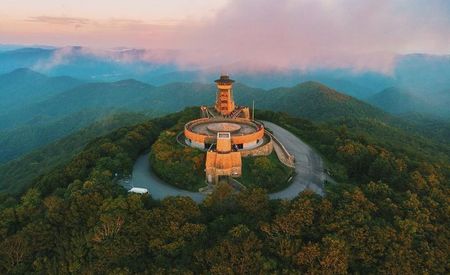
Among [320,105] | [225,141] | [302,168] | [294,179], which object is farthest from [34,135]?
[294,179]

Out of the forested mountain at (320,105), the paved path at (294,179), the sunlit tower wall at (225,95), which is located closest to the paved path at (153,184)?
the paved path at (294,179)

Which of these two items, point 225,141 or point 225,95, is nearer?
point 225,141

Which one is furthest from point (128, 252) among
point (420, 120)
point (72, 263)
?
point (420, 120)

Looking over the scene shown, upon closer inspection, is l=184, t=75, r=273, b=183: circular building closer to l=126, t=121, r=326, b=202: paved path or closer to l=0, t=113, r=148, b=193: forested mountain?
l=126, t=121, r=326, b=202: paved path

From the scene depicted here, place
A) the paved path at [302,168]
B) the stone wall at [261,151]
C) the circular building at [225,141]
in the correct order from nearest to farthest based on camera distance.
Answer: the paved path at [302,168] < the circular building at [225,141] < the stone wall at [261,151]

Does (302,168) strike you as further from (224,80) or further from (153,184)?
(224,80)

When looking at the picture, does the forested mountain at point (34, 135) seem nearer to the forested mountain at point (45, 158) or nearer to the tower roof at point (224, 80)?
the forested mountain at point (45, 158)

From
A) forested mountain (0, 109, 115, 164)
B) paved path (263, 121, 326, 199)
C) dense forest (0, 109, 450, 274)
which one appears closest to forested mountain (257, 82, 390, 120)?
paved path (263, 121, 326, 199)
